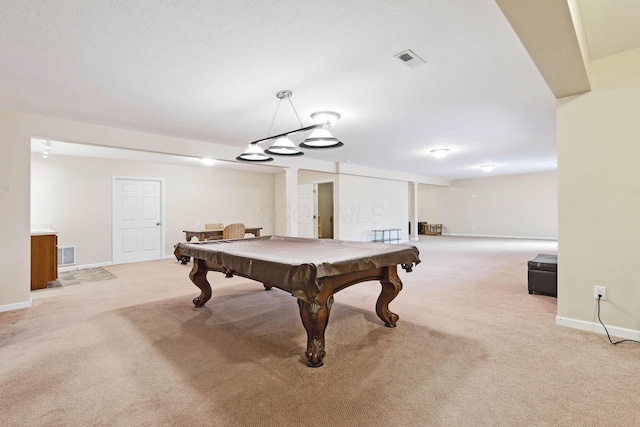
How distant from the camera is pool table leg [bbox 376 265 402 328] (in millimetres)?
2762

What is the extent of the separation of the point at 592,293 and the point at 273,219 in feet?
25.5

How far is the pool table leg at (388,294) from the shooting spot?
9.06 ft

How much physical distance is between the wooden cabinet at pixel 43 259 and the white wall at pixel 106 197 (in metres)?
1.47

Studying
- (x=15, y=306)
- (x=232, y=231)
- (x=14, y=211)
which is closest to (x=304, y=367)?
(x=15, y=306)

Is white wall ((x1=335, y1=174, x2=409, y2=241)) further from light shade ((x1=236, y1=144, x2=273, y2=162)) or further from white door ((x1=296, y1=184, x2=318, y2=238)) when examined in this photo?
light shade ((x1=236, y1=144, x2=273, y2=162))

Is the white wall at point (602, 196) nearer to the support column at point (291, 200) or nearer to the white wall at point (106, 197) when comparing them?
the support column at point (291, 200)

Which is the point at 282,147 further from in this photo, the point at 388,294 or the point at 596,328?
the point at 596,328

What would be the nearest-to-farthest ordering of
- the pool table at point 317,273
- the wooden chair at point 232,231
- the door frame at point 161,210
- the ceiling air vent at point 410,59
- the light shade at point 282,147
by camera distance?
the pool table at point 317,273
the ceiling air vent at point 410,59
the light shade at point 282,147
the wooden chair at point 232,231
the door frame at point 161,210

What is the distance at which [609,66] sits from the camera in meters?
2.55

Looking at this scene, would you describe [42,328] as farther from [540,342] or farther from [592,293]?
[592,293]

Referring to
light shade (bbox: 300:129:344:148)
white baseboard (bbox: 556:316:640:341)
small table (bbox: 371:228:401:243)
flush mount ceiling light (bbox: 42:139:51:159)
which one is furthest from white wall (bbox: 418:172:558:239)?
flush mount ceiling light (bbox: 42:139:51:159)

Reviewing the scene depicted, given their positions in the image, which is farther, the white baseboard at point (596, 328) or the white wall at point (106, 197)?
the white wall at point (106, 197)

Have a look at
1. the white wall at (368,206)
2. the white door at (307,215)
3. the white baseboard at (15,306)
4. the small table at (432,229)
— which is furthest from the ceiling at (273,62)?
the small table at (432,229)

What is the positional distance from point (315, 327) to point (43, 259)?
4.76m
